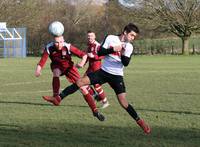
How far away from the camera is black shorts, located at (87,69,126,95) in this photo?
32.9 ft

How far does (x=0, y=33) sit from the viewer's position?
56.8 metres

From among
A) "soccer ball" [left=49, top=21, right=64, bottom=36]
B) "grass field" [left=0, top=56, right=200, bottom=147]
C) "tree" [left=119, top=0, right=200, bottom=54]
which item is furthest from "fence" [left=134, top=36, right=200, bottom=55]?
"soccer ball" [left=49, top=21, right=64, bottom=36]

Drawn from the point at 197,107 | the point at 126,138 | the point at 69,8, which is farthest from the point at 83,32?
the point at 126,138

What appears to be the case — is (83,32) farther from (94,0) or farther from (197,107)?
(197,107)

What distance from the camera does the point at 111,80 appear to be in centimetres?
1008

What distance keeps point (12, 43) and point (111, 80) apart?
48.5 meters

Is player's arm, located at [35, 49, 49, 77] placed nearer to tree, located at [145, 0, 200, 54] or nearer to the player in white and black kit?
the player in white and black kit

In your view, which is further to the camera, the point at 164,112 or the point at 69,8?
the point at 69,8

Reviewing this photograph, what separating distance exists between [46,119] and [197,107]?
3.97m

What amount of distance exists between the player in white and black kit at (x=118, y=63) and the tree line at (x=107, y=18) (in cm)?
5008

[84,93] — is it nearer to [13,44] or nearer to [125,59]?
[125,59]

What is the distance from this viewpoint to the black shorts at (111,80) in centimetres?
1003

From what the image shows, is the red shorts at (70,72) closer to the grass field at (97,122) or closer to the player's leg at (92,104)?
the grass field at (97,122)

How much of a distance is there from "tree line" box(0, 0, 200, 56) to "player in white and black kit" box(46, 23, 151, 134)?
50.1 m
